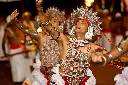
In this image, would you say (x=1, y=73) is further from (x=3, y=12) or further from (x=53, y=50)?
(x=3, y=12)

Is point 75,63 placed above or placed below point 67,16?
below

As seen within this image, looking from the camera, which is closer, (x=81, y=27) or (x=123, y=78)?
(x=123, y=78)

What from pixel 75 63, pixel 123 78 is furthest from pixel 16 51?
pixel 123 78

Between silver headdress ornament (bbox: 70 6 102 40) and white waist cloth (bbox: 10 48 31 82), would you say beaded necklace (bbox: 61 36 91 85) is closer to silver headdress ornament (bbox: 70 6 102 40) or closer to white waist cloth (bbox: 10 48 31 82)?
silver headdress ornament (bbox: 70 6 102 40)

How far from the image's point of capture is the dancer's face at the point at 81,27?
5.85 metres

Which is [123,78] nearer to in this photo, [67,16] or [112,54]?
[112,54]

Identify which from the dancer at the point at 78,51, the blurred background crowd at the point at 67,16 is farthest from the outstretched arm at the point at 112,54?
the blurred background crowd at the point at 67,16

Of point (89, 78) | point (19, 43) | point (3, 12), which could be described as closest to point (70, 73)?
point (89, 78)

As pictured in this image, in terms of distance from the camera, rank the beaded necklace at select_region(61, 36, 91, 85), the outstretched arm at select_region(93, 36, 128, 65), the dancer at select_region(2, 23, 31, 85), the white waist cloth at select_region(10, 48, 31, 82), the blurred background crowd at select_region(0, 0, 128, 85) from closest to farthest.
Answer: the outstretched arm at select_region(93, 36, 128, 65)
the beaded necklace at select_region(61, 36, 91, 85)
the dancer at select_region(2, 23, 31, 85)
the white waist cloth at select_region(10, 48, 31, 82)
the blurred background crowd at select_region(0, 0, 128, 85)

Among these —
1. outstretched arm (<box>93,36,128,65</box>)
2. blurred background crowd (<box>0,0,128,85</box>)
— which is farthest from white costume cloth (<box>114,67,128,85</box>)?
outstretched arm (<box>93,36,128,65</box>)

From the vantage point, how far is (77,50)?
5758 mm

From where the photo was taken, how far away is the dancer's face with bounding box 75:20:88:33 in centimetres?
585

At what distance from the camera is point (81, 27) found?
5859 mm

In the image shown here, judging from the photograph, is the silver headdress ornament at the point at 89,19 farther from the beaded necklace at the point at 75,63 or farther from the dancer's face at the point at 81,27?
the beaded necklace at the point at 75,63
